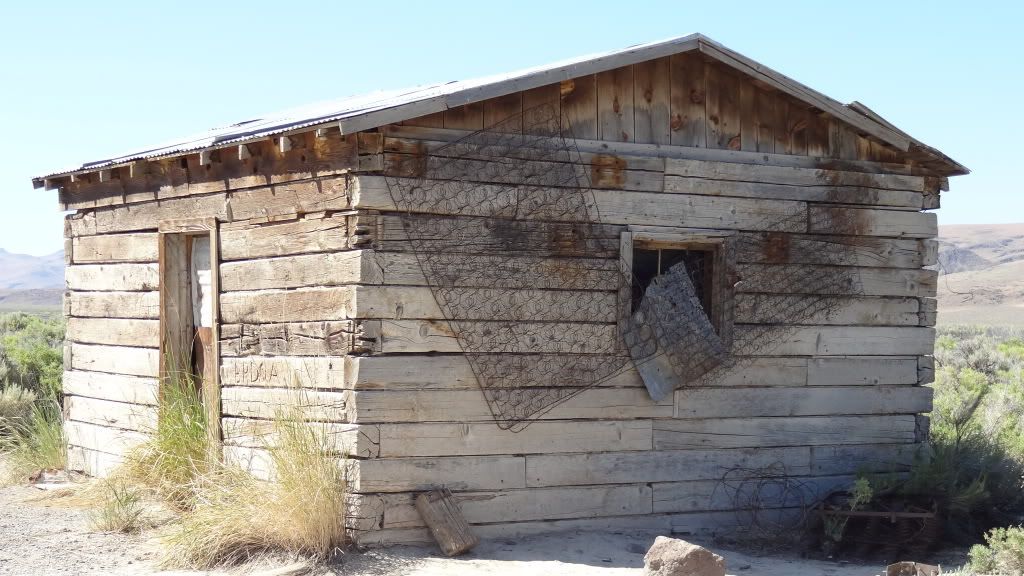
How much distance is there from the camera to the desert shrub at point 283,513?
680 cm

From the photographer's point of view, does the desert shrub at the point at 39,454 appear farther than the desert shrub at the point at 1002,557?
Yes

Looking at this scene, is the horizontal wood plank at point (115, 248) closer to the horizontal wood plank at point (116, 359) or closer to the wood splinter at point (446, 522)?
the horizontal wood plank at point (116, 359)

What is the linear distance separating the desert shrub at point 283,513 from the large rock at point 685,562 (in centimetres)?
205

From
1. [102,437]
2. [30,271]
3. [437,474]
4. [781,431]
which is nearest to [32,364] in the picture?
[102,437]

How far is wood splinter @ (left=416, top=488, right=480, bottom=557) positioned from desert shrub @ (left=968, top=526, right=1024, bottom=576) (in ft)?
10.5

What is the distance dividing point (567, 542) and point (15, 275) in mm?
184693

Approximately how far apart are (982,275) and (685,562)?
195 ft

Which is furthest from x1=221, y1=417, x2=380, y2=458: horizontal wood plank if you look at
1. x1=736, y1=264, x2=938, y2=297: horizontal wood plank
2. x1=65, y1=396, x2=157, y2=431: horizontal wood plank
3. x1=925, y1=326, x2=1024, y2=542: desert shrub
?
x1=925, y1=326, x2=1024, y2=542: desert shrub

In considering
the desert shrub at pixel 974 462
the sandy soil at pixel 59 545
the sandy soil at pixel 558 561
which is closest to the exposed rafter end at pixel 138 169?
the sandy soil at pixel 59 545

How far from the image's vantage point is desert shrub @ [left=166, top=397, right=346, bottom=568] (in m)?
6.80

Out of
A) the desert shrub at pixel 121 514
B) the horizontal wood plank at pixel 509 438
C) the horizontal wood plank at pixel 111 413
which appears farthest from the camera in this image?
the horizontal wood plank at pixel 111 413

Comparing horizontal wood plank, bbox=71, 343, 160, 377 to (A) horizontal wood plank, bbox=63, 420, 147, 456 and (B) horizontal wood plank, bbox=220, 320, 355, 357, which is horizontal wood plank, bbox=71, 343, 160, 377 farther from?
(B) horizontal wood plank, bbox=220, 320, 355, 357

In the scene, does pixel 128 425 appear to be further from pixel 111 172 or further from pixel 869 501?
pixel 869 501

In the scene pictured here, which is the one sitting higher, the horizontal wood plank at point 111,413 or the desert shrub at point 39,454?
the horizontal wood plank at point 111,413
